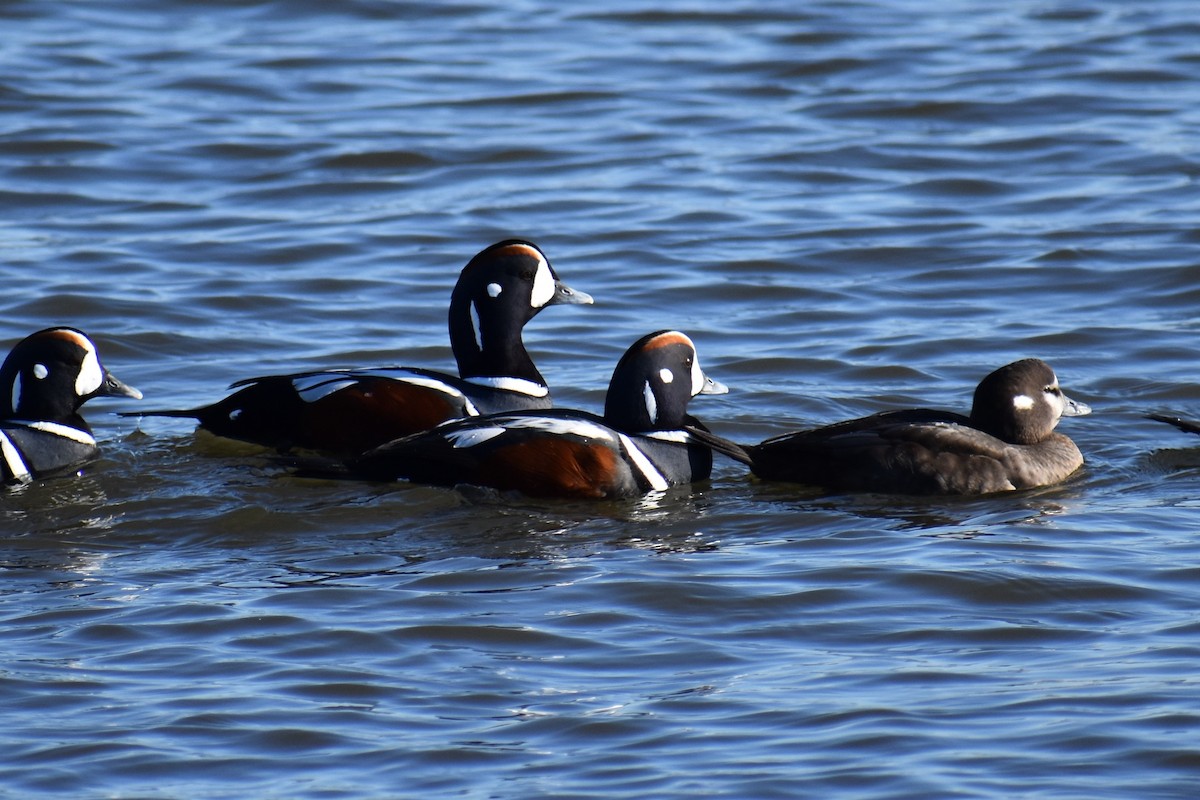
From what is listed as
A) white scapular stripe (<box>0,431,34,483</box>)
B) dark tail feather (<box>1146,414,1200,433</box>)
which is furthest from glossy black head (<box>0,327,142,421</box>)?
dark tail feather (<box>1146,414,1200,433</box>)

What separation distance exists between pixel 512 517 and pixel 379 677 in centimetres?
231

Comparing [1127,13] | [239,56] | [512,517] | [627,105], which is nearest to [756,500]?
[512,517]

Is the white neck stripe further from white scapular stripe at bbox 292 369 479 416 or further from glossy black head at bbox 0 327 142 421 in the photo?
white scapular stripe at bbox 292 369 479 416

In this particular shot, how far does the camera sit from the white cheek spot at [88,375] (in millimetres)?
10133

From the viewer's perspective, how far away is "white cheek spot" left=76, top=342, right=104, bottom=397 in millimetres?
10133

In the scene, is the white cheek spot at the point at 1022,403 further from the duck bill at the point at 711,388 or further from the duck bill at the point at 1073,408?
the duck bill at the point at 711,388

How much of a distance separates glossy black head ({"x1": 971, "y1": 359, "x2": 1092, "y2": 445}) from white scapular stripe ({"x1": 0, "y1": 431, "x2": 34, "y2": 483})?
465cm

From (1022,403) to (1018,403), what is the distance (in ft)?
0.07

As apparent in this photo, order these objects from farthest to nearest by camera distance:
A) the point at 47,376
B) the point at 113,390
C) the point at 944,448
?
the point at 113,390 → the point at 47,376 → the point at 944,448

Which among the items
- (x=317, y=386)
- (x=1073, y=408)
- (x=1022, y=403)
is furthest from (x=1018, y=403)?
(x=317, y=386)

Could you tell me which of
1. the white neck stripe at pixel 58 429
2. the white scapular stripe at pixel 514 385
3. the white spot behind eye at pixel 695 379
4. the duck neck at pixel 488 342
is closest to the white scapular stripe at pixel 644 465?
the white spot behind eye at pixel 695 379

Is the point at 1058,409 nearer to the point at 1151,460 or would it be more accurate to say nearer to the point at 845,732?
the point at 1151,460

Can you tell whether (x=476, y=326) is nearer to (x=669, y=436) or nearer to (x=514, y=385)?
(x=514, y=385)

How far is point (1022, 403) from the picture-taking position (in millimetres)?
9812
